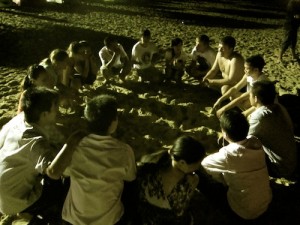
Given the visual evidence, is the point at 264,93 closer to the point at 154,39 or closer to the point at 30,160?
the point at 30,160

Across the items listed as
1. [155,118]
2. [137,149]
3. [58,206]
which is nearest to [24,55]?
[155,118]

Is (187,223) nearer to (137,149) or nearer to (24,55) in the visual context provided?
(137,149)

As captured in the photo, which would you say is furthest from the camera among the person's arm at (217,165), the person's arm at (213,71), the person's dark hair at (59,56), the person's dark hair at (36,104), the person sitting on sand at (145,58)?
the person sitting on sand at (145,58)

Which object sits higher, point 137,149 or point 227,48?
point 227,48

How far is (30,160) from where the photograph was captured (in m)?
2.73

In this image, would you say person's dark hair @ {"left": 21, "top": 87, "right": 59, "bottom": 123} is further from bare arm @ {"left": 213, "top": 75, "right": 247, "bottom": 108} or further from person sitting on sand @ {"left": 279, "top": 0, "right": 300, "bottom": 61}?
person sitting on sand @ {"left": 279, "top": 0, "right": 300, "bottom": 61}

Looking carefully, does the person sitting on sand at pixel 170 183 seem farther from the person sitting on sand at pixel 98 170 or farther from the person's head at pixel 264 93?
the person's head at pixel 264 93

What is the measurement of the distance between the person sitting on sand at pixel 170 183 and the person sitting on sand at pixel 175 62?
3.77 m

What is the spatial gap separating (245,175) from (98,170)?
1.29 m

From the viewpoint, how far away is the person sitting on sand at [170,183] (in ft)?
8.39

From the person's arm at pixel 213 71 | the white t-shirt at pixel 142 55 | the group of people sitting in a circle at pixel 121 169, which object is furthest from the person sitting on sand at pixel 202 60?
the group of people sitting in a circle at pixel 121 169

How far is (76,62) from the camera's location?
574 cm

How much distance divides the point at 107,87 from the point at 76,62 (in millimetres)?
784

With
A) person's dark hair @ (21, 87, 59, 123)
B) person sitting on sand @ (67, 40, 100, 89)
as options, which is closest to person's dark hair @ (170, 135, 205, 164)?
person's dark hair @ (21, 87, 59, 123)
